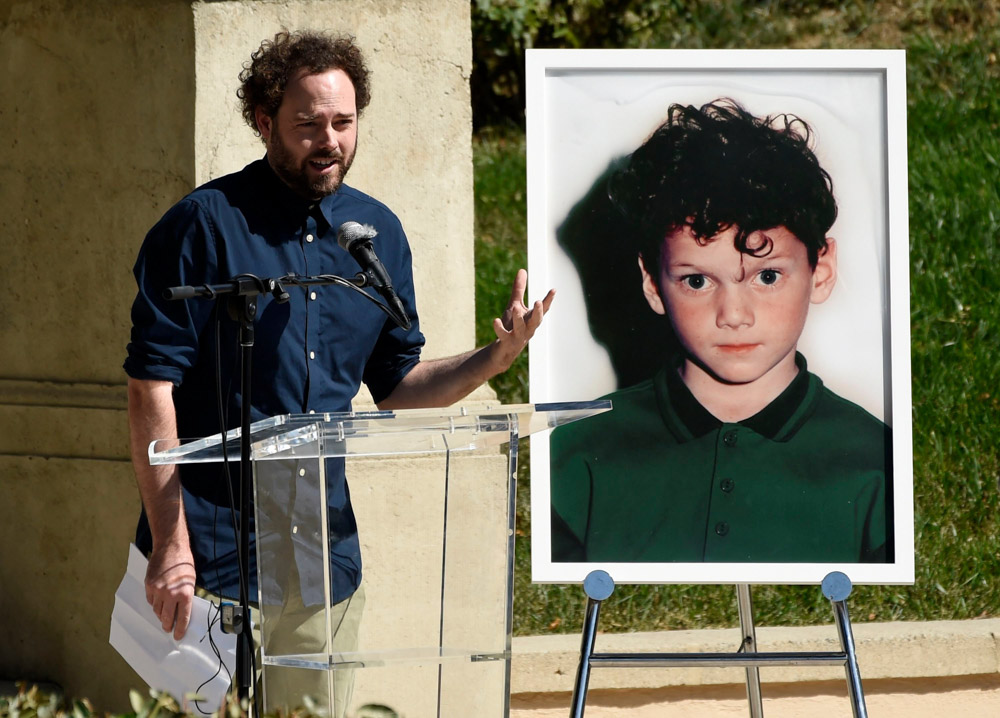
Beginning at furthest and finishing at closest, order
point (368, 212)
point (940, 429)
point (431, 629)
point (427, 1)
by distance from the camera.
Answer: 1. point (940, 429)
2. point (427, 1)
3. point (368, 212)
4. point (431, 629)

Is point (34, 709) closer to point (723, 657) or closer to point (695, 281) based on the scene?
point (723, 657)

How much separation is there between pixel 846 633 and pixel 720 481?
468 mm

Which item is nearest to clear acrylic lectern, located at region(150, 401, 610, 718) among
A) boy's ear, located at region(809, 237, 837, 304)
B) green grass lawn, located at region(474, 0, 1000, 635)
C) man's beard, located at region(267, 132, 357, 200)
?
man's beard, located at region(267, 132, 357, 200)

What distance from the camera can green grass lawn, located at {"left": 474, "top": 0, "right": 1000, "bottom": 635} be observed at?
15.8 ft

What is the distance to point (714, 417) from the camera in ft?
10.6

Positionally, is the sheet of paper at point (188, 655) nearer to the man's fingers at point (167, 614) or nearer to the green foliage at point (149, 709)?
the man's fingers at point (167, 614)

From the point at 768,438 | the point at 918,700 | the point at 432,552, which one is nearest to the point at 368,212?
the point at 432,552

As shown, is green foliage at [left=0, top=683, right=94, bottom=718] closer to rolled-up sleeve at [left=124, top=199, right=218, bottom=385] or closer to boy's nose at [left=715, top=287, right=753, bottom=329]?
rolled-up sleeve at [left=124, top=199, right=218, bottom=385]

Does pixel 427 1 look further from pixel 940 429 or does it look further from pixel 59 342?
pixel 940 429

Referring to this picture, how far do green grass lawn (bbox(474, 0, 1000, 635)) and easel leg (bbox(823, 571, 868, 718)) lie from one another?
5.56ft

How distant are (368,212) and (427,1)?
131cm

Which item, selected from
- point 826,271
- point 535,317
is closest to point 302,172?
point 535,317

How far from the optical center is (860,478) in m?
3.22

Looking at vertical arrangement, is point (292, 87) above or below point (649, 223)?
above
